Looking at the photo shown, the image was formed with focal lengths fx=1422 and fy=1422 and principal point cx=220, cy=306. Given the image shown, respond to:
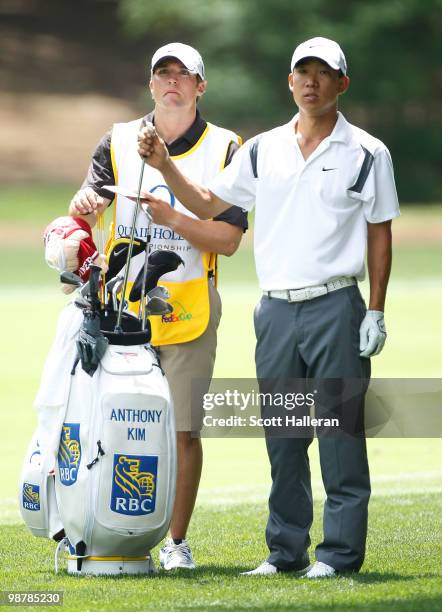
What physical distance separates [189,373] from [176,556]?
72 cm

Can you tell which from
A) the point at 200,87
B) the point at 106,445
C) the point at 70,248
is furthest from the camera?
the point at 200,87

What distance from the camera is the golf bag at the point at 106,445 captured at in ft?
16.3

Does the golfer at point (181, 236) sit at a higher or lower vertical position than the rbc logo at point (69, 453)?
higher

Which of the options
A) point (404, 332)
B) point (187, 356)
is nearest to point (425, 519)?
point (187, 356)

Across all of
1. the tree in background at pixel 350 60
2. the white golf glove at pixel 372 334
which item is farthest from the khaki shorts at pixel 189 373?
the tree in background at pixel 350 60

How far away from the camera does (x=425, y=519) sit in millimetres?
6504

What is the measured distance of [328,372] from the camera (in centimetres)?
510

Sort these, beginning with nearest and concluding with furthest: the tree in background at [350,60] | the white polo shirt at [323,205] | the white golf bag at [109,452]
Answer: the white golf bag at [109,452] → the white polo shirt at [323,205] → the tree in background at [350,60]

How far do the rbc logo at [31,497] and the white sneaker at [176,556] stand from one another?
1.95ft

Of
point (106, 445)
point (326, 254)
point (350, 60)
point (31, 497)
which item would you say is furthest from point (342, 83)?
point (350, 60)

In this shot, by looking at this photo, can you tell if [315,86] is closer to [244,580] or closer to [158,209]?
[158,209]

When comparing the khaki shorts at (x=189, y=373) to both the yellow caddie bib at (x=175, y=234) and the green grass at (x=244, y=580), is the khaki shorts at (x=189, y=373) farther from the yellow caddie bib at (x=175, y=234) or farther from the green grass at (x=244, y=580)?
the green grass at (x=244, y=580)

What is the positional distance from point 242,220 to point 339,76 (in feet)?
2.56

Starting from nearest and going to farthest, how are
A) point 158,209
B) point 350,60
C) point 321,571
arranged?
point 321,571 < point 158,209 < point 350,60
